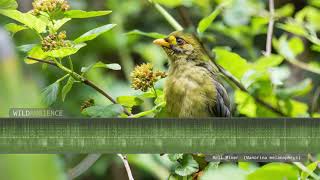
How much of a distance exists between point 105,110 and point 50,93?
0.09 m

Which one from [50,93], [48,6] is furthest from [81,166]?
[48,6]

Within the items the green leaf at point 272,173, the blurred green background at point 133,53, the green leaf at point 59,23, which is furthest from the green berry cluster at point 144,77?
the green leaf at point 272,173

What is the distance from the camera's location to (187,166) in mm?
859

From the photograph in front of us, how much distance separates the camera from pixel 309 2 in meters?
0.89

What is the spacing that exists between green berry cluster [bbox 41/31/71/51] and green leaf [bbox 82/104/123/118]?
9cm

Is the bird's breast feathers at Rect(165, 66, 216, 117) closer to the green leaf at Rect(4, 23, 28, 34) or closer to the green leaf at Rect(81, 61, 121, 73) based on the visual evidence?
the green leaf at Rect(81, 61, 121, 73)

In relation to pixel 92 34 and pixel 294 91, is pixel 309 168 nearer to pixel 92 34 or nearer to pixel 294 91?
pixel 294 91

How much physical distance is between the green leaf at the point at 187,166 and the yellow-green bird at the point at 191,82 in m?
0.07

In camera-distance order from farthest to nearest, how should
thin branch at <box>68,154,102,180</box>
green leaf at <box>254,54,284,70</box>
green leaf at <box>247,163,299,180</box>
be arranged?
thin branch at <box>68,154,102,180</box> → green leaf at <box>254,54,284,70</box> → green leaf at <box>247,163,299,180</box>

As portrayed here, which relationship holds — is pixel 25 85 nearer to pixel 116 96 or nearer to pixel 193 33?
pixel 116 96

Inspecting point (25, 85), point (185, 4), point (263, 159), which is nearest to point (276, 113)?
point (263, 159)

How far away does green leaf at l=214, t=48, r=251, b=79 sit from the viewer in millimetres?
841

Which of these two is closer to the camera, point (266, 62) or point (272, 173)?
point (272, 173)
